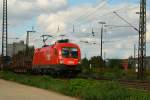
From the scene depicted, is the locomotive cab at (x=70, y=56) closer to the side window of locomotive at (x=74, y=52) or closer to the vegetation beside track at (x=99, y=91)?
the side window of locomotive at (x=74, y=52)

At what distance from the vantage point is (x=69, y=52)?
43469 mm

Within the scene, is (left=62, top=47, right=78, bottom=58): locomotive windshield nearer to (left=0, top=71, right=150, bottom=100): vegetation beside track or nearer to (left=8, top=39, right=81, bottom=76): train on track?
(left=8, top=39, right=81, bottom=76): train on track

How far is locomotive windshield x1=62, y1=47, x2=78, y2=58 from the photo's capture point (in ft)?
141

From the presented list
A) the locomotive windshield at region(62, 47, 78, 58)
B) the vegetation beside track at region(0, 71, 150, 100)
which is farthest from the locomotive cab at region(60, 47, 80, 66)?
the vegetation beside track at region(0, 71, 150, 100)

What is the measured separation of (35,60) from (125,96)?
32335 millimetres

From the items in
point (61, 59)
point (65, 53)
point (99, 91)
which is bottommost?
point (99, 91)

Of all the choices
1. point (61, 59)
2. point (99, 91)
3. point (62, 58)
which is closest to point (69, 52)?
point (62, 58)

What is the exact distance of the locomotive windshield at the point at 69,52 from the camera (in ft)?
141

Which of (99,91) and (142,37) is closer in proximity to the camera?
(99,91)

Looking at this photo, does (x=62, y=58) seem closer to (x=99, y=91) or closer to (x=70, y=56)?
(x=70, y=56)

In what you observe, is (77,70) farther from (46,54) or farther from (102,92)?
(102,92)

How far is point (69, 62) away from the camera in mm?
42500

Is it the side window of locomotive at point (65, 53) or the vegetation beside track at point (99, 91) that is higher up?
the side window of locomotive at point (65, 53)

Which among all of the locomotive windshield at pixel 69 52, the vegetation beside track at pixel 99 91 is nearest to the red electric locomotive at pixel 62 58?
the locomotive windshield at pixel 69 52
